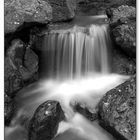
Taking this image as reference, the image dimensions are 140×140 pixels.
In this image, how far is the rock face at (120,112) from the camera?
377cm

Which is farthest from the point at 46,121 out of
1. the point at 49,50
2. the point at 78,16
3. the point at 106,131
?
the point at 78,16

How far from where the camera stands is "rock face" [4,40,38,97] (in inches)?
185

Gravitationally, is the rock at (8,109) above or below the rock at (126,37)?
below

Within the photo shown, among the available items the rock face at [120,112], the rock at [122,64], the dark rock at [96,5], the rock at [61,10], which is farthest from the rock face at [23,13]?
the dark rock at [96,5]

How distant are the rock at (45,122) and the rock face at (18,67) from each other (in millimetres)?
1063

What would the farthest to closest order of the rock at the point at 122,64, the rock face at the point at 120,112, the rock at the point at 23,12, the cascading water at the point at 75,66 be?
the rock at the point at 122,64, the cascading water at the point at 75,66, the rock at the point at 23,12, the rock face at the point at 120,112

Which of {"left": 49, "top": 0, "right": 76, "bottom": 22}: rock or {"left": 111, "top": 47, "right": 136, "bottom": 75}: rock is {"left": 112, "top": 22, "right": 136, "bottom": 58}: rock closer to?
{"left": 111, "top": 47, "right": 136, "bottom": 75}: rock

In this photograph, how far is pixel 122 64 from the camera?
545 centimetres

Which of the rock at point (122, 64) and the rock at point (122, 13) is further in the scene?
the rock at point (122, 13)

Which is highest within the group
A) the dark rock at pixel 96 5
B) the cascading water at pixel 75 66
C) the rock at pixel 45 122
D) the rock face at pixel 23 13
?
the dark rock at pixel 96 5

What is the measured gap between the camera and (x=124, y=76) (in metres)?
5.40

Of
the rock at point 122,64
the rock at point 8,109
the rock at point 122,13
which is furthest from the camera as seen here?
the rock at point 122,13

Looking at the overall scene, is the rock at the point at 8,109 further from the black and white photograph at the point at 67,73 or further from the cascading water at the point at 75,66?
the cascading water at the point at 75,66

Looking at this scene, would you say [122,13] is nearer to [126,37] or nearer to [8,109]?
[126,37]
